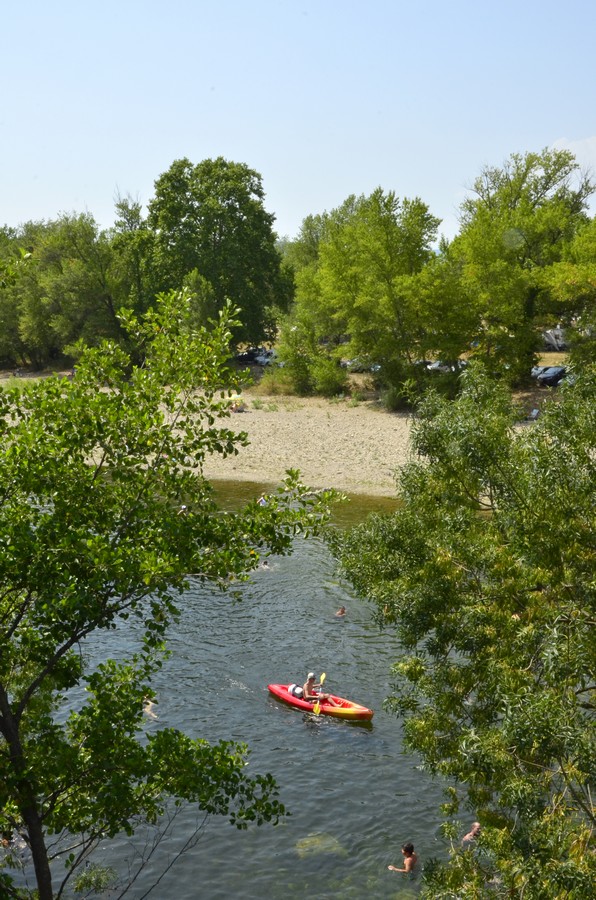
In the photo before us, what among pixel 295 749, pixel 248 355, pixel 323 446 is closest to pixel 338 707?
pixel 295 749

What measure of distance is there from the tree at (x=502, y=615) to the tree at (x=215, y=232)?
5310cm

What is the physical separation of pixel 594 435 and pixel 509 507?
1588 millimetres

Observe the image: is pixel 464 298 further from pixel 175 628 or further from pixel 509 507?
pixel 509 507

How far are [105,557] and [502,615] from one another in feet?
18.3

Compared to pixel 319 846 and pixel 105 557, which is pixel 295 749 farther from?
Answer: pixel 105 557

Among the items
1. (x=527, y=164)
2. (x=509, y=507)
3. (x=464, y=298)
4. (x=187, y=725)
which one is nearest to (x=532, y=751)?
(x=509, y=507)

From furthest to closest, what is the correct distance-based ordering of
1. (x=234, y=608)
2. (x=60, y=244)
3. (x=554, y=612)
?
1. (x=60, y=244)
2. (x=234, y=608)
3. (x=554, y=612)

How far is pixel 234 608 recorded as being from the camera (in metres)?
28.1

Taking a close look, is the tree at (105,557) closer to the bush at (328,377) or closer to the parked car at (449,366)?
the parked car at (449,366)

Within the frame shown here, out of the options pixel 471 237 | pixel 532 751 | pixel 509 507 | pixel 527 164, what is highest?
pixel 527 164

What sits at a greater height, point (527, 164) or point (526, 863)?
point (527, 164)

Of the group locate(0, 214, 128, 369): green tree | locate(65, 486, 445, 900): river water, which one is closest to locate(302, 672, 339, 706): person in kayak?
locate(65, 486, 445, 900): river water

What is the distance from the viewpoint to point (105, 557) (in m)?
8.46

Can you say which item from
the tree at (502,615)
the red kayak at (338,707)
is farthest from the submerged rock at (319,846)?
the tree at (502,615)
